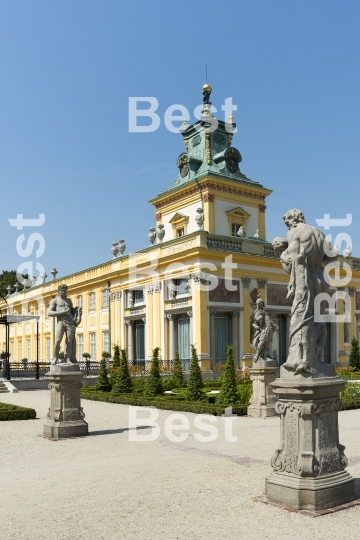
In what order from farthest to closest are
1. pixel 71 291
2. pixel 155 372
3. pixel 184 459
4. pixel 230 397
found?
pixel 71 291 → pixel 155 372 → pixel 230 397 → pixel 184 459

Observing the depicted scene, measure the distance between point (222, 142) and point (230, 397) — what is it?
1069 inches

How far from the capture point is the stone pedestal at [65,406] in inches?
508

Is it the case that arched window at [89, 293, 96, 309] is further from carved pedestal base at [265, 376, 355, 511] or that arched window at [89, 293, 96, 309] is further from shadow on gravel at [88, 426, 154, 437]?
carved pedestal base at [265, 376, 355, 511]

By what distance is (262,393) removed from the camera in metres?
16.5

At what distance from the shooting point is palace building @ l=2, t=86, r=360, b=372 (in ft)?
104

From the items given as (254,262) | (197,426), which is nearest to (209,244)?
(254,262)

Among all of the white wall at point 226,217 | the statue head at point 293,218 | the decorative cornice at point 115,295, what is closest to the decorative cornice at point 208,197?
the white wall at point 226,217

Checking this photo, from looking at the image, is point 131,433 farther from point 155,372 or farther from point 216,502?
point 155,372

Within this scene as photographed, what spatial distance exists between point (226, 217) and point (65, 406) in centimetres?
2663

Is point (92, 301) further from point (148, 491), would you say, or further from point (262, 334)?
point (148, 491)

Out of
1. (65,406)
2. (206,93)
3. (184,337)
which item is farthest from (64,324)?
(206,93)

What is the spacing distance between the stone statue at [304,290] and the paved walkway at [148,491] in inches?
70.5

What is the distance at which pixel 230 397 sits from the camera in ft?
59.0

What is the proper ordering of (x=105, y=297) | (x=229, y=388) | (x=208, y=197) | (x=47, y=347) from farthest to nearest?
1. (x=47, y=347)
2. (x=105, y=297)
3. (x=208, y=197)
4. (x=229, y=388)
